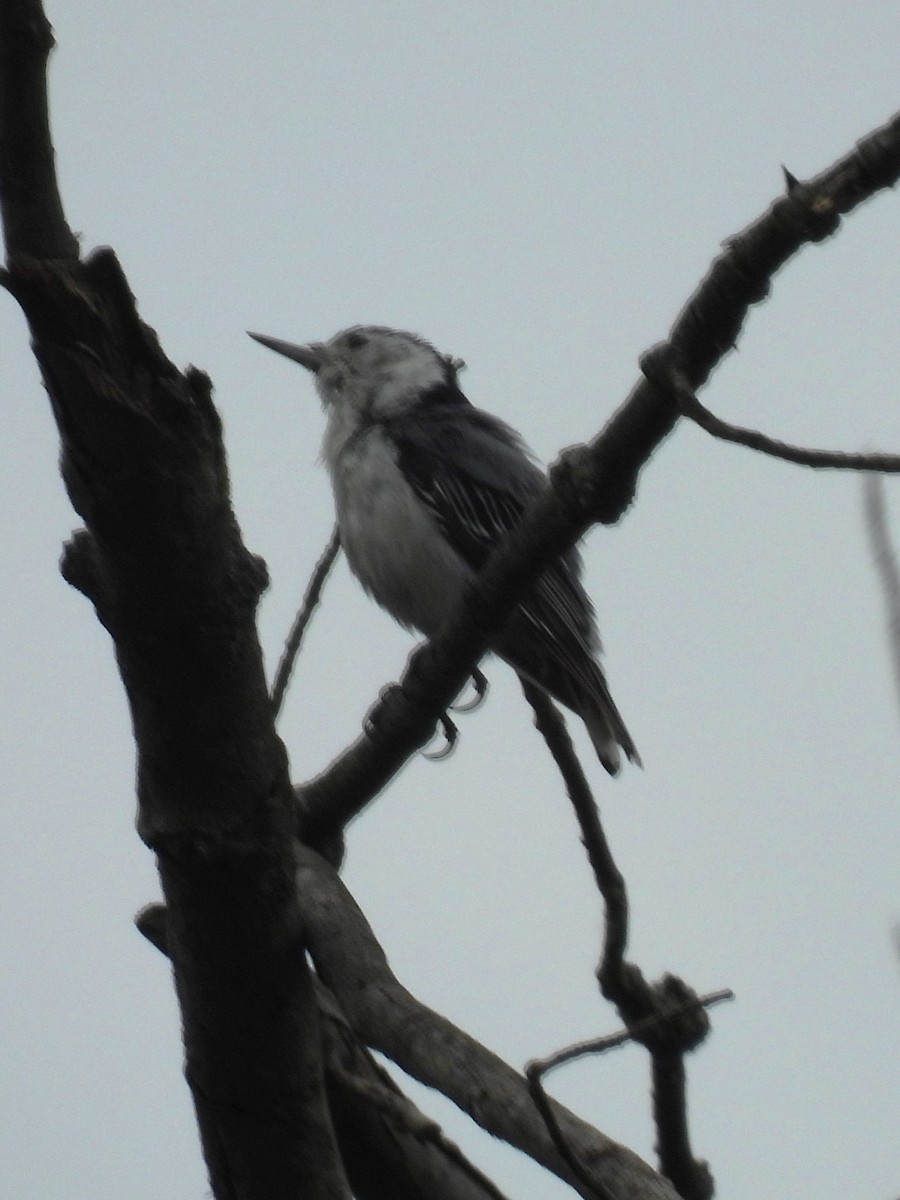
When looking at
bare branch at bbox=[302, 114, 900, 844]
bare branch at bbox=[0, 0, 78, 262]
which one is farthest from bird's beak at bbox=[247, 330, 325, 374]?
bare branch at bbox=[0, 0, 78, 262]

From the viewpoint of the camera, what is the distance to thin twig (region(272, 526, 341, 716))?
4.26 m

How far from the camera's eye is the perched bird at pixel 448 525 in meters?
5.80

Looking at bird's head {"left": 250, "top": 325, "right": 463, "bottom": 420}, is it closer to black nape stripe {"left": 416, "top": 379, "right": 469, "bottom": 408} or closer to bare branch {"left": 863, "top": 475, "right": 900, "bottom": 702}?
black nape stripe {"left": 416, "top": 379, "right": 469, "bottom": 408}

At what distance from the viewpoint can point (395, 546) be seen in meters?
5.91

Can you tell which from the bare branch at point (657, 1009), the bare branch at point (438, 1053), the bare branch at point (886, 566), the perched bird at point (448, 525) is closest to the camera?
the bare branch at point (886, 566)

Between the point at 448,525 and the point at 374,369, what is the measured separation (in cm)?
135

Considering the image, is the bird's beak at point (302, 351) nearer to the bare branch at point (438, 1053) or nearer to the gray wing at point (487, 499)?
the gray wing at point (487, 499)

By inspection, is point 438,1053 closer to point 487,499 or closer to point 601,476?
point 601,476

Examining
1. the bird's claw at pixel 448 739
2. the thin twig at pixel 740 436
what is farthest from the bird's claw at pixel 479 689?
the thin twig at pixel 740 436

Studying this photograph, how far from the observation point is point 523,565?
125 inches

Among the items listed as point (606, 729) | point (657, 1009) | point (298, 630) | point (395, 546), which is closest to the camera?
point (657, 1009)

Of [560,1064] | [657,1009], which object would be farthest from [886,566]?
[657,1009]

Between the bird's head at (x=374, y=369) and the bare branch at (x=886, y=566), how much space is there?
13.9 ft

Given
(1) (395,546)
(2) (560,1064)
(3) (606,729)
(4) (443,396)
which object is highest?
(4) (443,396)
